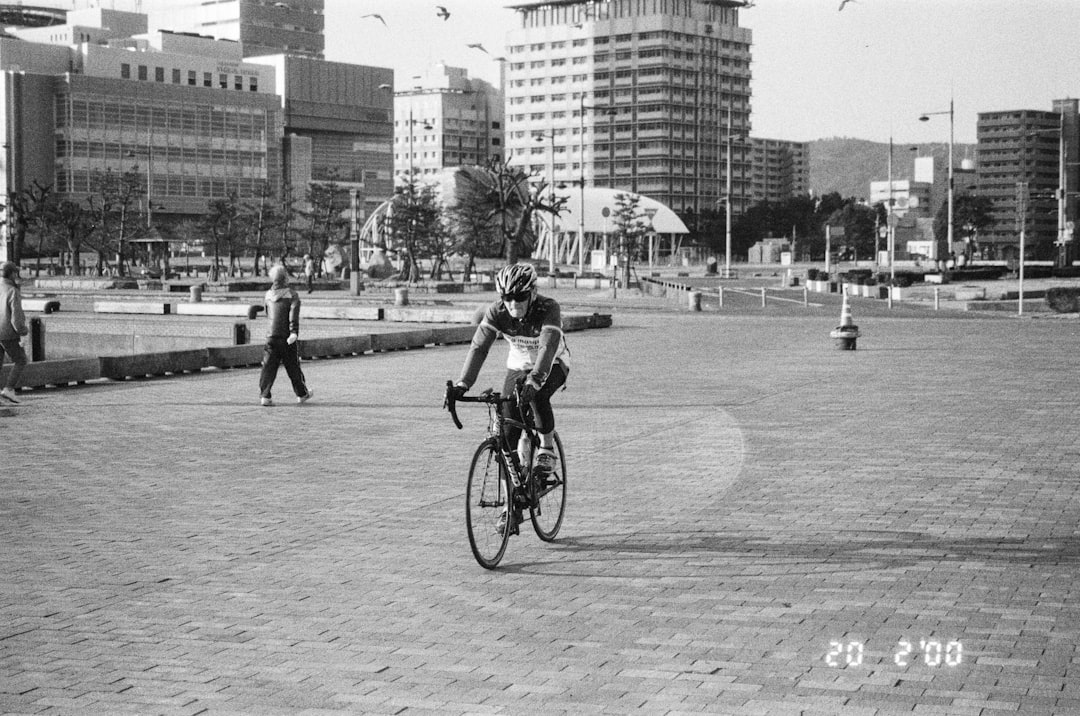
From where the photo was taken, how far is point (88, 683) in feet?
20.0

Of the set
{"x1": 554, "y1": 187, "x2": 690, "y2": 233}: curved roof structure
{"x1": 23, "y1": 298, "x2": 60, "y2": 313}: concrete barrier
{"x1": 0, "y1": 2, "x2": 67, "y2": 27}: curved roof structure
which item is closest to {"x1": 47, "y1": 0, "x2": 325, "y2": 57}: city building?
{"x1": 0, "y1": 2, "x2": 67, "y2": 27}: curved roof structure

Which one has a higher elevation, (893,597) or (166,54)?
(166,54)

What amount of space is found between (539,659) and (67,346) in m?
29.4

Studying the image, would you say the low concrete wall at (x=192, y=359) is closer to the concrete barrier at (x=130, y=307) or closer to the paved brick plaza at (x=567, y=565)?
the paved brick plaza at (x=567, y=565)

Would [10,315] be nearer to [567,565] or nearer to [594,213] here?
[567,565]

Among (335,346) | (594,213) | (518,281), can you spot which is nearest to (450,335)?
(335,346)

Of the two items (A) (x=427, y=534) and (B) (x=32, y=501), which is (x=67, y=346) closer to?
(B) (x=32, y=501)

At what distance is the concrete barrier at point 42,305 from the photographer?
4238 cm

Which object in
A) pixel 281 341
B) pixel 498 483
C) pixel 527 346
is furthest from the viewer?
pixel 281 341

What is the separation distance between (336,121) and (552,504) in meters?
164

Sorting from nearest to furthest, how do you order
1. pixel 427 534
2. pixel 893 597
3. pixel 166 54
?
1. pixel 893 597
2. pixel 427 534
3. pixel 166 54

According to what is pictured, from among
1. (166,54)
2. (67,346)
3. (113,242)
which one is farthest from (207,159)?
(67,346)

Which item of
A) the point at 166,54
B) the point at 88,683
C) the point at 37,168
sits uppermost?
the point at 166,54

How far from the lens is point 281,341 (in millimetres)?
17703
